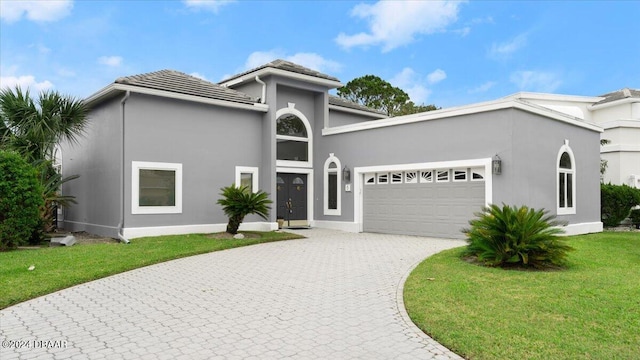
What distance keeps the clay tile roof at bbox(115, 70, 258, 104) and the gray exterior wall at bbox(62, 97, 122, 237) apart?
1065mm

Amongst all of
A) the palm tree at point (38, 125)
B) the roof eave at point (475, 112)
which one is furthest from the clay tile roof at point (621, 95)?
the palm tree at point (38, 125)

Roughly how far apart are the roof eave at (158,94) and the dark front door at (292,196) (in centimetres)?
308

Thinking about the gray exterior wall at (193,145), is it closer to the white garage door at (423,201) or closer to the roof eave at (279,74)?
the roof eave at (279,74)

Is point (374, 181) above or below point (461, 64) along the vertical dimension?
below

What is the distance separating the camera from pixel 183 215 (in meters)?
15.1

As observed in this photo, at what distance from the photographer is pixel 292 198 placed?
1848 centimetres

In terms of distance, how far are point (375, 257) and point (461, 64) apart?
1796 centimetres

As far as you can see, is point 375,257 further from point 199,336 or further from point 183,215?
point 183,215

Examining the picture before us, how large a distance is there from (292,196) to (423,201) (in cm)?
576

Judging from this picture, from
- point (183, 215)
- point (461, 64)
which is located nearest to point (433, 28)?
point (461, 64)

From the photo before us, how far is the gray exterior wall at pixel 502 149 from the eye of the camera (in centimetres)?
1320

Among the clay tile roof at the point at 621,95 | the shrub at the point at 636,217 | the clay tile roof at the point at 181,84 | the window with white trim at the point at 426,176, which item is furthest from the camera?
the clay tile roof at the point at 621,95

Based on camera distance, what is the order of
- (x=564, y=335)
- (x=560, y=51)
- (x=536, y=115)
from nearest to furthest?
(x=564, y=335), (x=536, y=115), (x=560, y=51)

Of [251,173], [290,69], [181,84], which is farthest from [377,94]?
[181,84]
